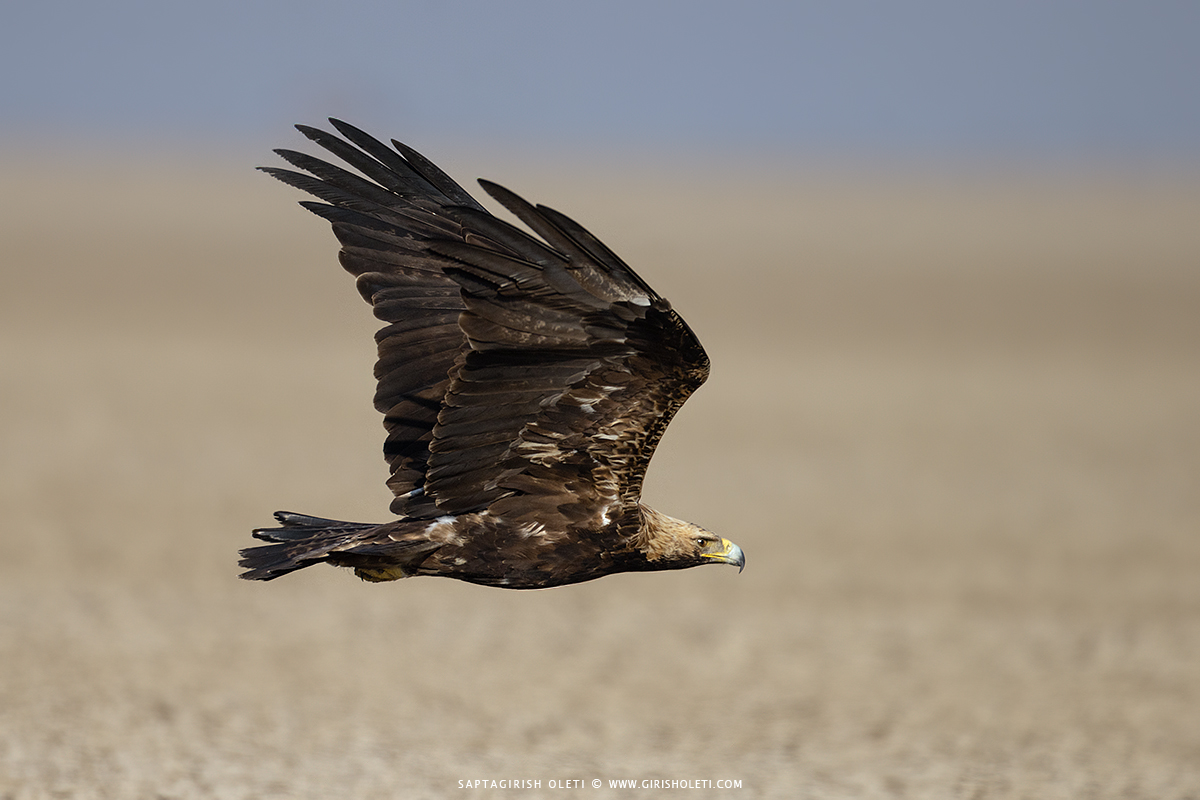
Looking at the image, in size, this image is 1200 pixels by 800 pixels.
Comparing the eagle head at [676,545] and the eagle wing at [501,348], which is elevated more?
the eagle wing at [501,348]

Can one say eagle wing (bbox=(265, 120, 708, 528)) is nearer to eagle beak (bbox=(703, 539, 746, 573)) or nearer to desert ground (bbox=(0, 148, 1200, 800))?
eagle beak (bbox=(703, 539, 746, 573))

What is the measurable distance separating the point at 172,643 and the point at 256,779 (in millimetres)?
3817

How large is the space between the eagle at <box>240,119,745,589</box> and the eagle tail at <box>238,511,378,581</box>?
13 mm

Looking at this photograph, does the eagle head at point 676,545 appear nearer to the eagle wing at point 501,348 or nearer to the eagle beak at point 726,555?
the eagle beak at point 726,555

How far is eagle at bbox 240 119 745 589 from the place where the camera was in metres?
5.95

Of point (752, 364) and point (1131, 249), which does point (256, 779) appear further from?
point (1131, 249)

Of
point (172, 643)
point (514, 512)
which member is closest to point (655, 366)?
point (514, 512)

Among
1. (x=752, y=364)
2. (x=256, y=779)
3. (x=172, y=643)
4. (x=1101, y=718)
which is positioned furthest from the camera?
(x=752, y=364)

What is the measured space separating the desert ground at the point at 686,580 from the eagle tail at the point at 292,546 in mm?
2518

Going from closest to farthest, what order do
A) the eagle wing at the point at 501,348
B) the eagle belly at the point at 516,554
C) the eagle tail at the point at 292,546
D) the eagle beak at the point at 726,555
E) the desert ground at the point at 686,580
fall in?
the eagle wing at the point at 501,348, the eagle tail at the point at 292,546, the eagle belly at the point at 516,554, the eagle beak at the point at 726,555, the desert ground at the point at 686,580

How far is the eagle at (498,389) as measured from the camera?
5953 millimetres

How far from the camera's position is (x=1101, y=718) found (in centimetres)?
1128

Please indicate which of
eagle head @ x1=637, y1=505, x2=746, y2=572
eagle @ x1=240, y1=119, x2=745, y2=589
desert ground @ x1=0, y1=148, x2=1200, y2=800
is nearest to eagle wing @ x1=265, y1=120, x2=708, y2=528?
eagle @ x1=240, y1=119, x2=745, y2=589

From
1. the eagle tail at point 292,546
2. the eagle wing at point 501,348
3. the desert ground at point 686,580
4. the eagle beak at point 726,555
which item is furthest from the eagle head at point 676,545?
the desert ground at point 686,580
